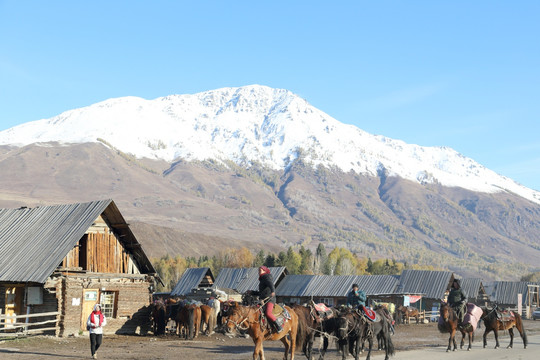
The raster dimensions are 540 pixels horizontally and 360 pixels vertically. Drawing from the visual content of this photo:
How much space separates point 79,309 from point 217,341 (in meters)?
6.75

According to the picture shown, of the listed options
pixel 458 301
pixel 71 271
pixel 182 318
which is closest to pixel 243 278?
pixel 182 318

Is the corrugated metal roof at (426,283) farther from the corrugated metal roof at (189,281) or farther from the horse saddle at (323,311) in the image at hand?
the horse saddle at (323,311)

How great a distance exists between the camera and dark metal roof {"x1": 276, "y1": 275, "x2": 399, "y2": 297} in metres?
66.2

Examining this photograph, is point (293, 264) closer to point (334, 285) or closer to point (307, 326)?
point (334, 285)

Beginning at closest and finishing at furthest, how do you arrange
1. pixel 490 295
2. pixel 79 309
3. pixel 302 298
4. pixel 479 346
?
pixel 479 346, pixel 79 309, pixel 302 298, pixel 490 295

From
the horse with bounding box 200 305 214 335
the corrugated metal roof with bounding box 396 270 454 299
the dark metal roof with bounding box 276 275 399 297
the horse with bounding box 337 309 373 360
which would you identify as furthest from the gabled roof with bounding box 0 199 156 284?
the corrugated metal roof with bounding box 396 270 454 299

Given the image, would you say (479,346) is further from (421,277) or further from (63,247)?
(421,277)

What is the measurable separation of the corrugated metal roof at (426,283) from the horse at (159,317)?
3762 centimetres

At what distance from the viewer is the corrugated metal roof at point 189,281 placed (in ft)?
228

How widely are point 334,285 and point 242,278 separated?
11.0 meters

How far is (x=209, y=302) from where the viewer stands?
3488cm

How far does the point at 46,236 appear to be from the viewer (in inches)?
1258

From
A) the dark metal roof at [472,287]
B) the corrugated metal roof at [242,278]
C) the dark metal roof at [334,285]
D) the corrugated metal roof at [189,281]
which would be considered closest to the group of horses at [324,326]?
the dark metal roof at [334,285]

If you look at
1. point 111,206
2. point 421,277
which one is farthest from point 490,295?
point 111,206
